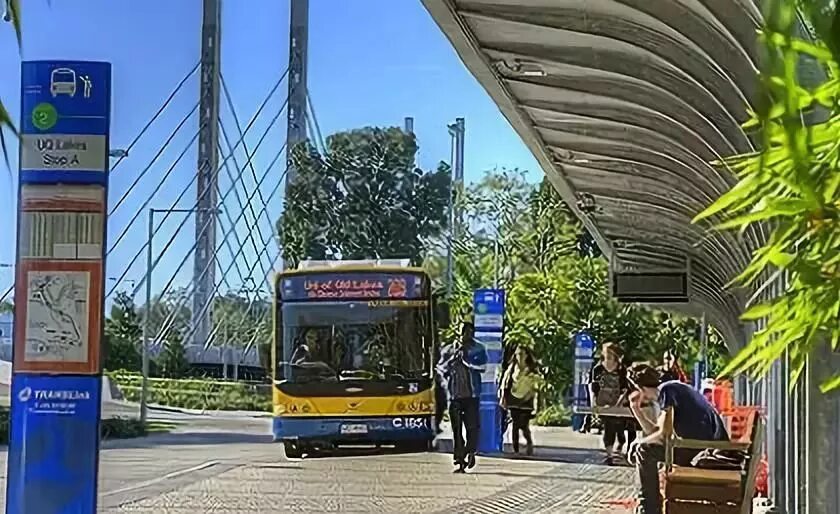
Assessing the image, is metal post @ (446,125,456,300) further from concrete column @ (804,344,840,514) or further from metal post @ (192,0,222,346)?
concrete column @ (804,344,840,514)

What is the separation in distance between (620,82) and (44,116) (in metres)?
2.85

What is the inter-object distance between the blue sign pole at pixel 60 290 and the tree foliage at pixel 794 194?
18.4 ft

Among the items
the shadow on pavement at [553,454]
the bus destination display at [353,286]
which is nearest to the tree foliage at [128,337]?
the bus destination display at [353,286]

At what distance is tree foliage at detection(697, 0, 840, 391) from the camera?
1.04 metres

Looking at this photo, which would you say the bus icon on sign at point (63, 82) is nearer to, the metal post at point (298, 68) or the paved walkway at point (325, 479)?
the paved walkway at point (325, 479)

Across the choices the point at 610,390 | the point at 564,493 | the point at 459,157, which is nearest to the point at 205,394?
the point at 610,390

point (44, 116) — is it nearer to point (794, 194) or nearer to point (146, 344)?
point (794, 194)

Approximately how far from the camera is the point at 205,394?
1816cm

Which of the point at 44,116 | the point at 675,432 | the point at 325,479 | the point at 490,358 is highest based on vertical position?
the point at 44,116

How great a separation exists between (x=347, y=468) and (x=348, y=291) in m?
1.94

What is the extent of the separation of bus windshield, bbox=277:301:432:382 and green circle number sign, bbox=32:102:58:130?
875 cm

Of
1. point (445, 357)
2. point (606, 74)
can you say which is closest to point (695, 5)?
point (606, 74)

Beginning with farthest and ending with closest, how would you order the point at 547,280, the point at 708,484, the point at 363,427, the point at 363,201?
the point at 547,280 → the point at 363,201 → the point at 363,427 → the point at 708,484

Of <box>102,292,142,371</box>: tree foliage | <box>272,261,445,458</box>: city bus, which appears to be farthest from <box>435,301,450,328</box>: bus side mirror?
<box>102,292,142,371</box>: tree foliage
